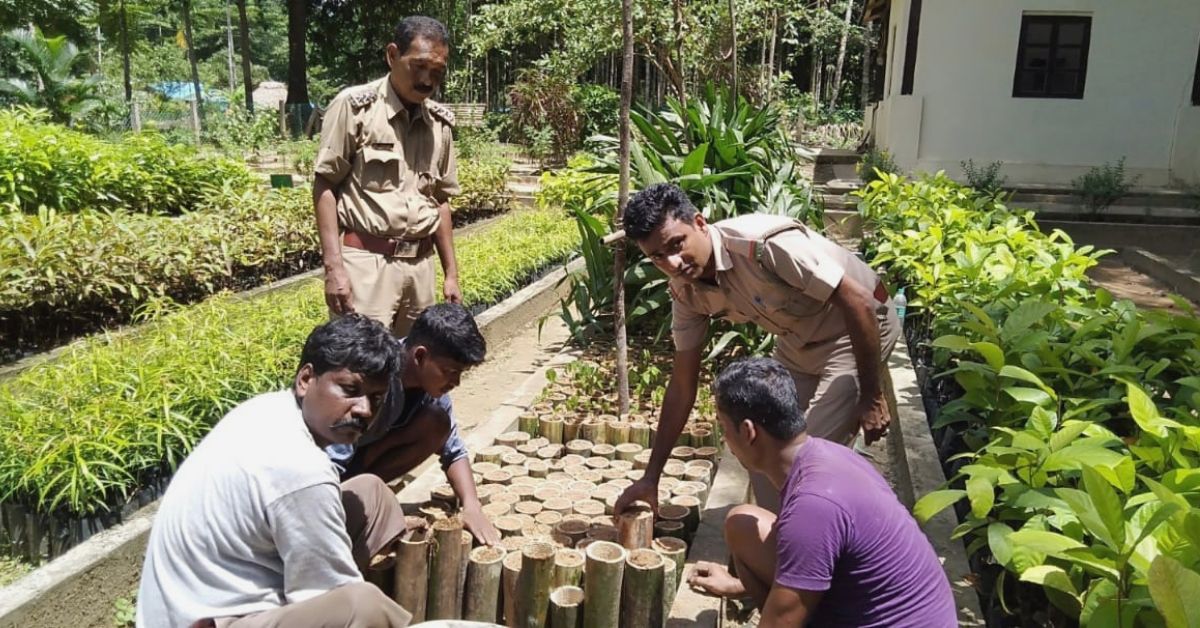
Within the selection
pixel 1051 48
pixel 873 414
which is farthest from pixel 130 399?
pixel 1051 48

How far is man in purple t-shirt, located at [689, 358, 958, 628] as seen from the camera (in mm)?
1790

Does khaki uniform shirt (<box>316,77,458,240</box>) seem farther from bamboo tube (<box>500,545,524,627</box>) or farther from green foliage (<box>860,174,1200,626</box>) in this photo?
green foliage (<box>860,174,1200,626</box>)

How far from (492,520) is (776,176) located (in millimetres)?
3397

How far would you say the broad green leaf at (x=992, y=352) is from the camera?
2.73 meters

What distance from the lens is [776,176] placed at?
550cm

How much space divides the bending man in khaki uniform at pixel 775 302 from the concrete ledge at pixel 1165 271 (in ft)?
19.4

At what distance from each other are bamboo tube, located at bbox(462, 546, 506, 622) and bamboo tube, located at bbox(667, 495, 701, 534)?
71 centimetres

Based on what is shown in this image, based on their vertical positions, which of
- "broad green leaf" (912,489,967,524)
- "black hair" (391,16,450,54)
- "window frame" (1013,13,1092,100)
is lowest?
"broad green leaf" (912,489,967,524)

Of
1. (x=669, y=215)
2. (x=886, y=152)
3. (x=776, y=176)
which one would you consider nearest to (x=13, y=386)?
(x=669, y=215)

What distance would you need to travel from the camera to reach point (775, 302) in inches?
108

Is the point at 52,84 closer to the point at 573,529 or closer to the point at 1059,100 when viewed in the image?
the point at 1059,100

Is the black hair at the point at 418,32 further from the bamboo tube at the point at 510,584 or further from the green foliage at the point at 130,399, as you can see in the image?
→ the bamboo tube at the point at 510,584

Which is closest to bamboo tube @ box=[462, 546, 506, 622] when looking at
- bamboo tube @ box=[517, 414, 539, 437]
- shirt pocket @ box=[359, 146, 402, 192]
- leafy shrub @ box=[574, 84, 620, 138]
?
bamboo tube @ box=[517, 414, 539, 437]

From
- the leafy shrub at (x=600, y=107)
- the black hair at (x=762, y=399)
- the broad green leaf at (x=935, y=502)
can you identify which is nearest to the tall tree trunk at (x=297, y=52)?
the leafy shrub at (x=600, y=107)
